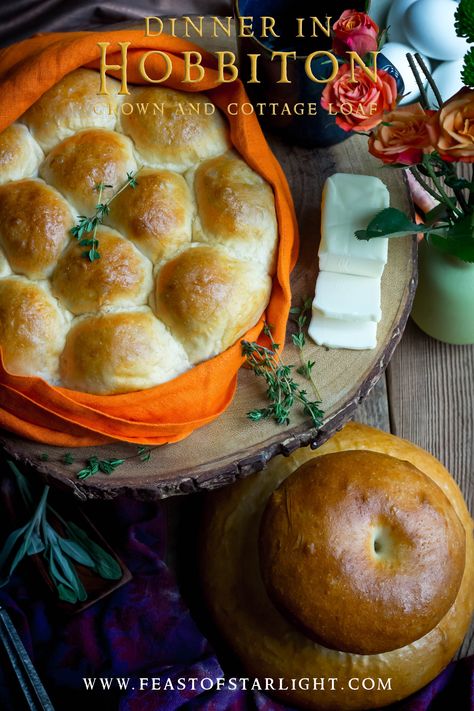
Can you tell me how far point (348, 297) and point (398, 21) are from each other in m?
1.07

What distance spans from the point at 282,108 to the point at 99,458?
0.86 metres

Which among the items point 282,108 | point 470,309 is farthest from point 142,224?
point 470,309

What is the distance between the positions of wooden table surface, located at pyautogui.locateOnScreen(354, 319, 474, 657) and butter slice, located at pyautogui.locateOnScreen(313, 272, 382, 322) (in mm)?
571

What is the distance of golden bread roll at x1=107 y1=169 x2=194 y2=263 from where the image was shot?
1570 millimetres

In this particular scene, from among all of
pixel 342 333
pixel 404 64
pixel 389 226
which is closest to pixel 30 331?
pixel 342 333

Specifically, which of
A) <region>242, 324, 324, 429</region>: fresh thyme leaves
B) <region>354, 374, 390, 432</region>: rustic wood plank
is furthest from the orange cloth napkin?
<region>354, 374, 390, 432</region>: rustic wood plank

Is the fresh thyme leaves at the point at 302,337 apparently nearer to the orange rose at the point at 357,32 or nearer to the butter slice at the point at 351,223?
the butter slice at the point at 351,223

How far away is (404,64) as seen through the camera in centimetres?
220

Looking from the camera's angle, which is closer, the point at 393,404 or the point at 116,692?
the point at 116,692

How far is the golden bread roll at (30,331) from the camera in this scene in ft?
4.98

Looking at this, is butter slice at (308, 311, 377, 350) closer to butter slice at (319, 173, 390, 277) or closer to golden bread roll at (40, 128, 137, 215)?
butter slice at (319, 173, 390, 277)

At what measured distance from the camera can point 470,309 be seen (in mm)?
2004

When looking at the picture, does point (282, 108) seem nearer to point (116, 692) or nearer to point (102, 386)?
point (102, 386)

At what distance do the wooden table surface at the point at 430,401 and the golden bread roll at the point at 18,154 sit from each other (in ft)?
3.51
